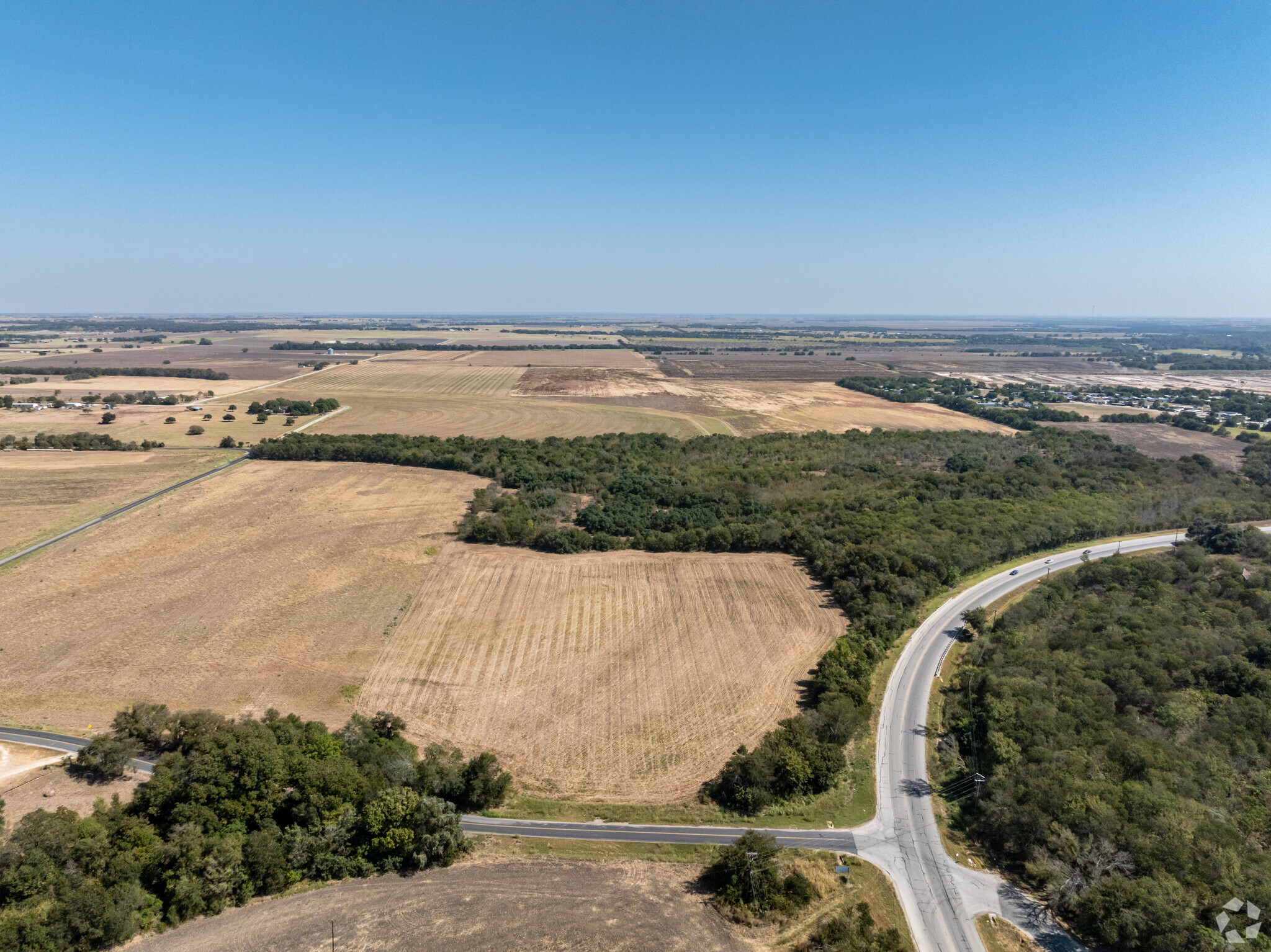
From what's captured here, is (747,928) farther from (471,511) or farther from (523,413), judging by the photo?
(523,413)

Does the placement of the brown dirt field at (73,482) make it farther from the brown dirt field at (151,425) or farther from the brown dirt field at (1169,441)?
the brown dirt field at (1169,441)

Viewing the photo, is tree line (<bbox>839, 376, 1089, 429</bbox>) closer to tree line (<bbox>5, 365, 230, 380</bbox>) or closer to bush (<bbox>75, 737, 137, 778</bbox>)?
bush (<bbox>75, 737, 137, 778</bbox>)

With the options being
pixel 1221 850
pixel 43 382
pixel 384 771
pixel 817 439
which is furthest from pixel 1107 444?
pixel 43 382

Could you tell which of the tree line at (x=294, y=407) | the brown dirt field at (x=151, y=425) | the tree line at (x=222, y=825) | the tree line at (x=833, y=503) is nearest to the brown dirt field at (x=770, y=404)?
the tree line at (x=833, y=503)

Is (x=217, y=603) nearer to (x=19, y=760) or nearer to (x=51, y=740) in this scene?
(x=51, y=740)

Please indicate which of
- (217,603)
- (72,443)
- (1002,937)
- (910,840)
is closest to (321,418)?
(72,443)

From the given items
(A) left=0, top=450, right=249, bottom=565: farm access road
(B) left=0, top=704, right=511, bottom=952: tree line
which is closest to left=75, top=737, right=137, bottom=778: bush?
(B) left=0, top=704, right=511, bottom=952: tree line
